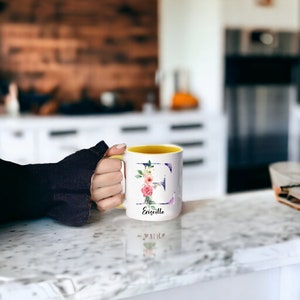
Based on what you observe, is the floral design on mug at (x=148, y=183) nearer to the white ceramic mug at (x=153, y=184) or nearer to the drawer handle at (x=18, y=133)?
the white ceramic mug at (x=153, y=184)

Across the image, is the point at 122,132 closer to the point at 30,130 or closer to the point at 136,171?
the point at 30,130

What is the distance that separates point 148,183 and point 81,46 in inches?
127

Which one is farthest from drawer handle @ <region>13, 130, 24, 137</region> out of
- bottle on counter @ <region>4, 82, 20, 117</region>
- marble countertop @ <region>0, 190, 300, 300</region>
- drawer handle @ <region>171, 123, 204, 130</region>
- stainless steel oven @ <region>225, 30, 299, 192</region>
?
marble countertop @ <region>0, 190, 300, 300</region>

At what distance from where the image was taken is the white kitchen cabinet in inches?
122

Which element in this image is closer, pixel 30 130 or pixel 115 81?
pixel 30 130

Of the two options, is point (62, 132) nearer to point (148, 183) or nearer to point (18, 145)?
point (18, 145)

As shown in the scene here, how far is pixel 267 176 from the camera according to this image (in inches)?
145

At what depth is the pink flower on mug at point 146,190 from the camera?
2.52 feet

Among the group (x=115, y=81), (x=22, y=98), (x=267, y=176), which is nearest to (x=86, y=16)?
(x=115, y=81)

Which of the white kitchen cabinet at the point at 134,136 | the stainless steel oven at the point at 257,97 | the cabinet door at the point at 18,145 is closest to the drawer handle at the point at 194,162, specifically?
the white kitchen cabinet at the point at 134,136

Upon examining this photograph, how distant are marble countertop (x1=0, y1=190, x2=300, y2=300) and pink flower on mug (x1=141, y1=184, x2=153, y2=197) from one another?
51 millimetres

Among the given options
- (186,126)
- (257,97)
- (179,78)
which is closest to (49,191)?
(186,126)

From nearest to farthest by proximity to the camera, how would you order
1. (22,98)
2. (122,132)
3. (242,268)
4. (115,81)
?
(242,268) < (122,132) < (22,98) < (115,81)

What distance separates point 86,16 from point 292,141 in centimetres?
206
